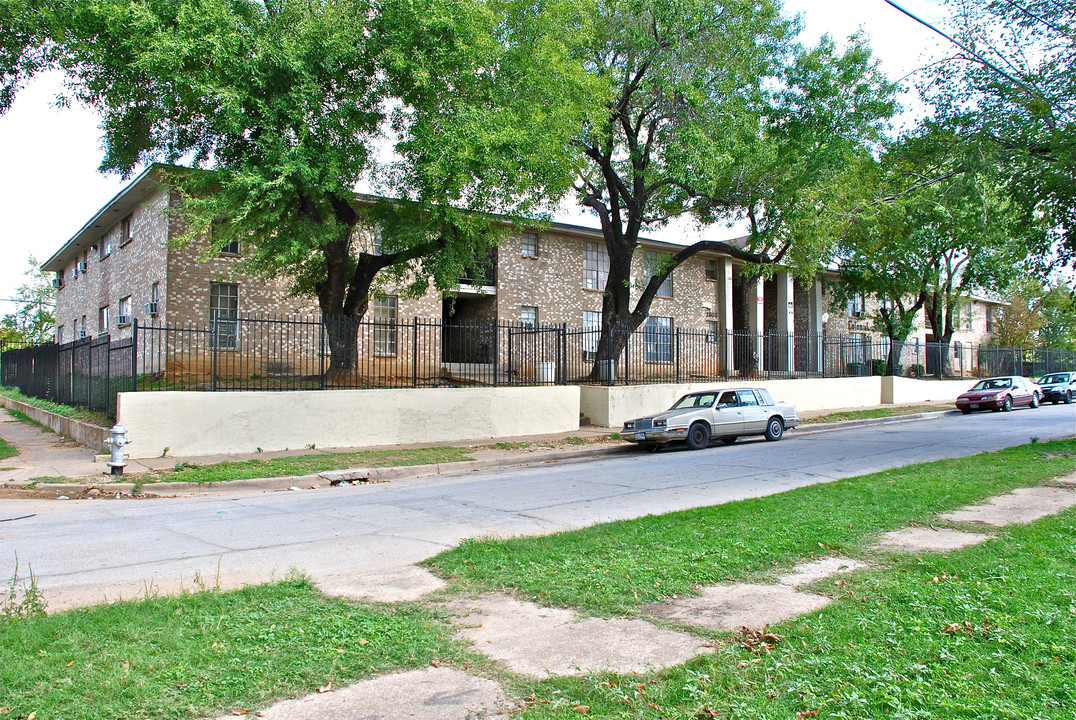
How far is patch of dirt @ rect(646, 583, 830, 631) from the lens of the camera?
16.0 ft

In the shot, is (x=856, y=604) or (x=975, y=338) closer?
(x=856, y=604)

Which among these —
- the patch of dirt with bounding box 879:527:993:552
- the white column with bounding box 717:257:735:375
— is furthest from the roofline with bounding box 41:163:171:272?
the white column with bounding box 717:257:735:375

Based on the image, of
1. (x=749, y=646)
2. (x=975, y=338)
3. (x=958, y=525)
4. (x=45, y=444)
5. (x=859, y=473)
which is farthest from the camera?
(x=975, y=338)

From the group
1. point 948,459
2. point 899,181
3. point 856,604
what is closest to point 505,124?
point 899,181

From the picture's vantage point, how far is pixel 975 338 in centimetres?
5647

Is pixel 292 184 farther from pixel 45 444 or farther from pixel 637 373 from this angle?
pixel 637 373

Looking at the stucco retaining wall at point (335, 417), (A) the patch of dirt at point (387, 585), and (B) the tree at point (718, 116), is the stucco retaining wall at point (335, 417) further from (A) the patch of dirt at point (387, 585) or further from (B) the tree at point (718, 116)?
(A) the patch of dirt at point (387, 585)

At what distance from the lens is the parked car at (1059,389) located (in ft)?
110

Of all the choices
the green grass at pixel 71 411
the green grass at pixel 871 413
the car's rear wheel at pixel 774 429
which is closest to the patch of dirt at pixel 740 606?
the car's rear wheel at pixel 774 429

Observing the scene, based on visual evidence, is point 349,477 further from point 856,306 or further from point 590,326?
point 856,306

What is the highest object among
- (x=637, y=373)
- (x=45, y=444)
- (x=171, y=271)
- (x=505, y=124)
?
(x=505, y=124)

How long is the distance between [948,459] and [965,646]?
1040 cm

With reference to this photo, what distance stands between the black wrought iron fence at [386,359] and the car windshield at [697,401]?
12.8 feet

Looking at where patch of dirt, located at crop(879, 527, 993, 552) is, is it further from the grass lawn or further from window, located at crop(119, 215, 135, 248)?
window, located at crop(119, 215, 135, 248)
